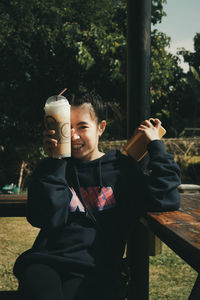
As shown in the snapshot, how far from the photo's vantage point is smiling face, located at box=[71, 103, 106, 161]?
1.72 metres

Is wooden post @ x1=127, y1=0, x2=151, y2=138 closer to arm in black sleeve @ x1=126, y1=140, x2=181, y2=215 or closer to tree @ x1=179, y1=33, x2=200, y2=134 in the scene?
arm in black sleeve @ x1=126, y1=140, x2=181, y2=215

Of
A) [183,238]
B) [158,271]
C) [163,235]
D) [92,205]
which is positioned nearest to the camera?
[183,238]

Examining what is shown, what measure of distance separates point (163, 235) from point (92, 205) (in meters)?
0.49

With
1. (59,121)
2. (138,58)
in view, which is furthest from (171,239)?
(138,58)

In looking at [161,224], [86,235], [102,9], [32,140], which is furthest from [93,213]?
[102,9]

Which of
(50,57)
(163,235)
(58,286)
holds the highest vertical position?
(50,57)

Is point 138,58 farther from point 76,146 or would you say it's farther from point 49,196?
point 49,196

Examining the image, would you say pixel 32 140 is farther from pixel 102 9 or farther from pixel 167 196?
pixel 167 196

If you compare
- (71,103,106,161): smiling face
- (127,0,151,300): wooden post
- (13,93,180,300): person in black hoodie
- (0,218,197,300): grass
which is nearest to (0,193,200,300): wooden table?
(127,0,151,300): wooden post

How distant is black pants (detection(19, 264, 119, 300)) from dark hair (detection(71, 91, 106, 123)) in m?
0.84

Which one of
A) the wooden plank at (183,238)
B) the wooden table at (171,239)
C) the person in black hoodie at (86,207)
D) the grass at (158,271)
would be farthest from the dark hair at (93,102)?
the grass at (158,271)

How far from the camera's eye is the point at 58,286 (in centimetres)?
138

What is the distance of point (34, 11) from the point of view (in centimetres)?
1098

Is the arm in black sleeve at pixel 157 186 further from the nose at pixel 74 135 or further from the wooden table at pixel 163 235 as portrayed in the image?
the nose at pixel 74 135
